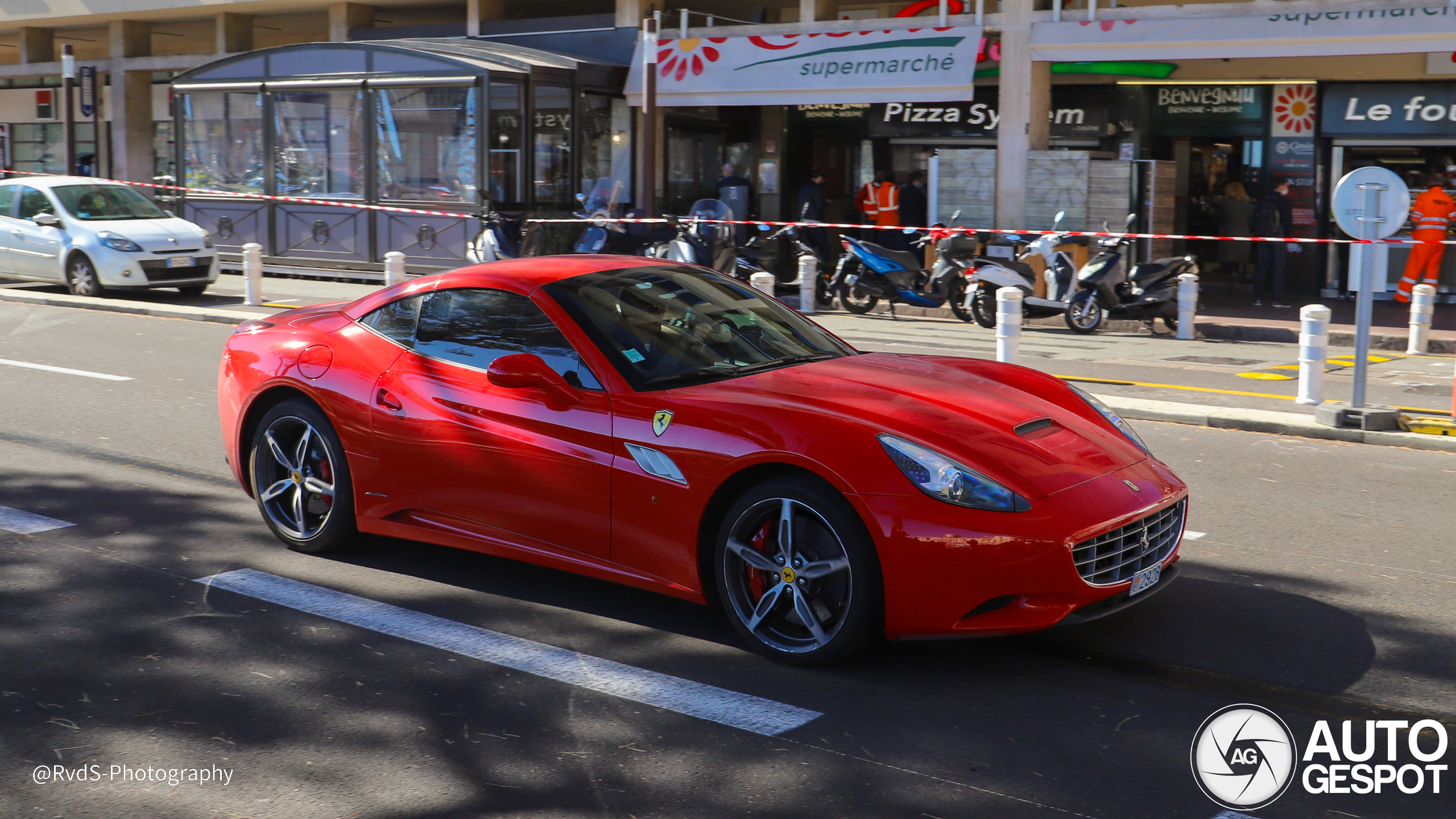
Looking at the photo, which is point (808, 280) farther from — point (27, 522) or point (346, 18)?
point (346, 18)

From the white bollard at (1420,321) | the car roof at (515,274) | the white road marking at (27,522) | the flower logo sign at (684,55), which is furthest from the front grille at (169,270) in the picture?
the white bollard at (1420,321)

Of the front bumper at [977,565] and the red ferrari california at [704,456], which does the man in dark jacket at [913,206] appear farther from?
the front bumper at [977,565]

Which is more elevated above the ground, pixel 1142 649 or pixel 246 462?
pixel 246 462

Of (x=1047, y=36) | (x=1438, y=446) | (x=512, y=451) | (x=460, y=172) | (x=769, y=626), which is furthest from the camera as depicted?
(x=460, y=172)

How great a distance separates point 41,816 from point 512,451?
2.14 metres

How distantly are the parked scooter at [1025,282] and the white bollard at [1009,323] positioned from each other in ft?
15.5

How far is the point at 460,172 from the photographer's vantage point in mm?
20938

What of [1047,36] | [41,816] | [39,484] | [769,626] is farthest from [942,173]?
[41,816]

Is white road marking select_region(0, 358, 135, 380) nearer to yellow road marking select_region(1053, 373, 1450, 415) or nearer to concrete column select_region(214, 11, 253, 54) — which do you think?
yellow road marking select_region(1053, 373, 1450, 415)

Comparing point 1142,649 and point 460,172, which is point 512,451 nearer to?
point 1142,649

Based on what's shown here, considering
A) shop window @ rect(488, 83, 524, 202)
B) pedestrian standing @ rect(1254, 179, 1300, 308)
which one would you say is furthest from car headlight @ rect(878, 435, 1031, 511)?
shop window @ rect(488, 83, 524, 202)

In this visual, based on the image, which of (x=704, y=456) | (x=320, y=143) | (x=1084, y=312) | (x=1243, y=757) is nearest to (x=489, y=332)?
(x=704, y=456)

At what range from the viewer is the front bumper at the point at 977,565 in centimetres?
429

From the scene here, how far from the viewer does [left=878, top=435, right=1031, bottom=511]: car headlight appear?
4.33 m
